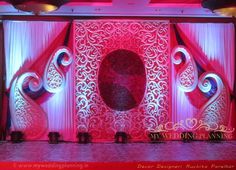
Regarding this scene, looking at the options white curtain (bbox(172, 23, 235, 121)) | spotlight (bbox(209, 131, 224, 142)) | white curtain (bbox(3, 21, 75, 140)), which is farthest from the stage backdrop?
white curtain (bbox(172, 23, 235, 121))

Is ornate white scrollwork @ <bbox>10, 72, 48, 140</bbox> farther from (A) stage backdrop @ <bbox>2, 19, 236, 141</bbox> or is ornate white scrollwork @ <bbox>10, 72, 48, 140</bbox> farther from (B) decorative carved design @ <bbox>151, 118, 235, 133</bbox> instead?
(B) decorative carved design @ <bbox>151, 118, 235, 133</bbox>

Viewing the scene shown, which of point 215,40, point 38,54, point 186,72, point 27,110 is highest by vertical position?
point 215,40

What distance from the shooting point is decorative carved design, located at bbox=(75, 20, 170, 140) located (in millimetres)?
7531

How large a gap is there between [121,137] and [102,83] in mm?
1161

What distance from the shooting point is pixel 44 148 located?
677 cm

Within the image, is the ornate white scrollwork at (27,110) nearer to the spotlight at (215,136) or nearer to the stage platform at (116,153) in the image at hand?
the stage platform at (116,153)

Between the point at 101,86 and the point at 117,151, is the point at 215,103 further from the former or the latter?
the point at 117,151

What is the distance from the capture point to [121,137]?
24.3 feet

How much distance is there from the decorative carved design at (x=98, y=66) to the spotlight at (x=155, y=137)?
6.5 inches

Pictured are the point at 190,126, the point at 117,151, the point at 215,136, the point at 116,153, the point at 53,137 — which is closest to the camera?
the point at 116,153

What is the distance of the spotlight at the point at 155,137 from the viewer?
24.3ft

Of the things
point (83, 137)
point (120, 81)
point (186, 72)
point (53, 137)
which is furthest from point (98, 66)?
point (186, 72)

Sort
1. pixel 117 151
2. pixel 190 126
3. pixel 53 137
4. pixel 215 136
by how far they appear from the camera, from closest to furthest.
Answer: pixel 117 151
pixel 53 137
pixel 215 136
pixel 190 126

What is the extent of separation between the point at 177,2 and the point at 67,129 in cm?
331
